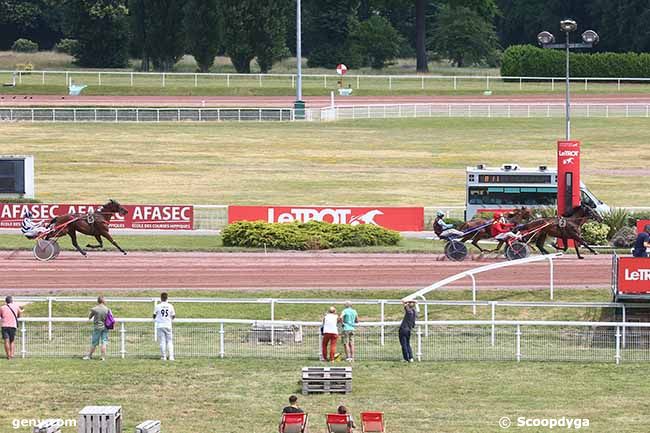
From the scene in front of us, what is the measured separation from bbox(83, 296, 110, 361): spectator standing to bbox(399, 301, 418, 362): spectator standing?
4851 millimetres

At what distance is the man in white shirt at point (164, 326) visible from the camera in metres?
22.7

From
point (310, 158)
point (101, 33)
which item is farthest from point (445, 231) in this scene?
point (101, 33)

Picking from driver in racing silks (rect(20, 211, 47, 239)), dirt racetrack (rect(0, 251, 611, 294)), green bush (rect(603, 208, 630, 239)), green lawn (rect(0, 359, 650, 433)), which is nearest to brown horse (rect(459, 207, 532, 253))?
dirt racetrack (rect(0, 251, 611, 294))

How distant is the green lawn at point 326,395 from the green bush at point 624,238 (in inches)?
468

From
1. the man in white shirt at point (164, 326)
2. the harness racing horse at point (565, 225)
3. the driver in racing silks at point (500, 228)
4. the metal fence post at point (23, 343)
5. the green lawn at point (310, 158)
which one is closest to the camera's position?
the man in white shirt at point (164, 326)

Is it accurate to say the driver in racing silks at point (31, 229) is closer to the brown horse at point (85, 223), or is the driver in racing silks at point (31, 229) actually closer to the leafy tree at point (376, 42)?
the brown horse at point (85, 223)

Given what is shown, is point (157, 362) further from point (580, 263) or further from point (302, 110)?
point (302, 110)

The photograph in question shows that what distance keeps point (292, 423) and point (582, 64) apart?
67200 mm

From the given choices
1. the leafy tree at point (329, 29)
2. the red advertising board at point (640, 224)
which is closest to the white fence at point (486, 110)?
the leafy tree at point (329, 29)

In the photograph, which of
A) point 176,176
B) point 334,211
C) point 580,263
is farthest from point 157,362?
point 176,176

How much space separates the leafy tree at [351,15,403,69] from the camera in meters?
94.2

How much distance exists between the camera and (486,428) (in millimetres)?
19016

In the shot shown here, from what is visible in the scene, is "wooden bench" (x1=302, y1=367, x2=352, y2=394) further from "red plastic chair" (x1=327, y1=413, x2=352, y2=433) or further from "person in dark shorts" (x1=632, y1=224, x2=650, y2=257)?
"person in dark shorts" (x1=632, y1=224, x2=650, y2=257)

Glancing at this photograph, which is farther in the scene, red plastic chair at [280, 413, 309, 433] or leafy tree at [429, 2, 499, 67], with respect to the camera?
leafy tree at [429, 2, 499, 67]
